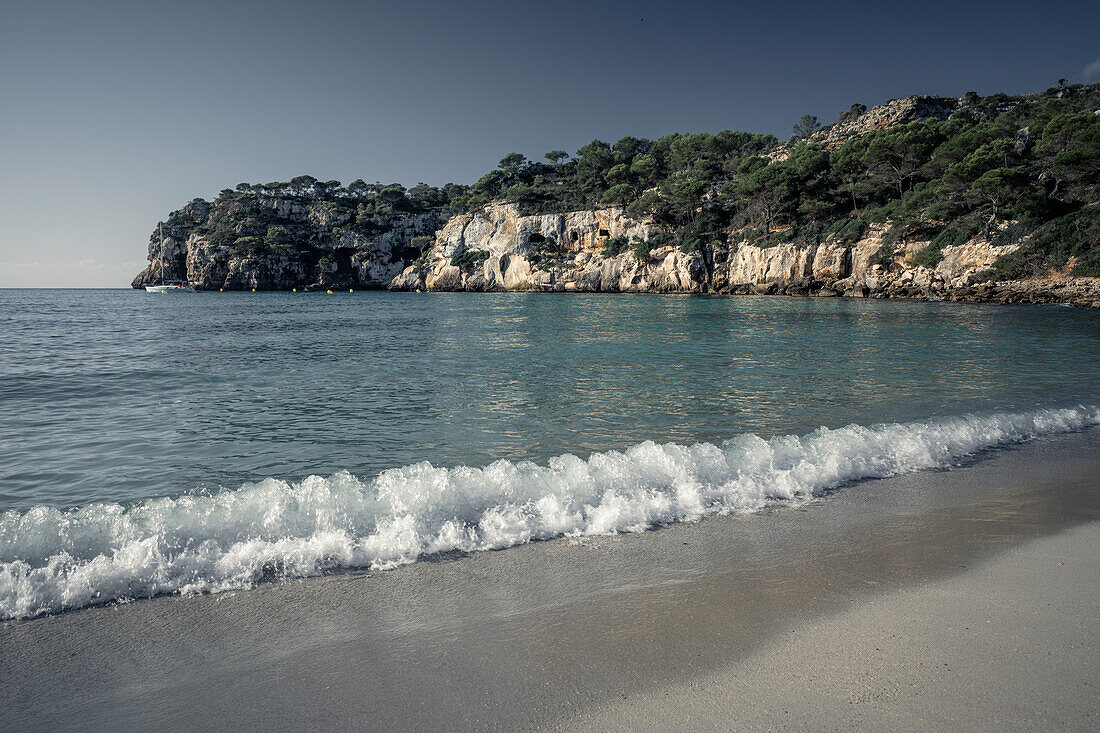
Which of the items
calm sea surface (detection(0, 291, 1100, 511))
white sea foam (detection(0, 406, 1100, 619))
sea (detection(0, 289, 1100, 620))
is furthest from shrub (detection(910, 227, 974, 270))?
white sea foam (detection(0, 406, 1100, 619))

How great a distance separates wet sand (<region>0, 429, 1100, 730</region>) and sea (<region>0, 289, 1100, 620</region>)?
1.32 ft

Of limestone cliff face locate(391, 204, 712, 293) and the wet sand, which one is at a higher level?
limestone cliff face locate(391, 204, 712, 293)

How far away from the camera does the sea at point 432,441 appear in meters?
3.79

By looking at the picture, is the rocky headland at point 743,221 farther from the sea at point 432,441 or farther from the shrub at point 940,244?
the sea at point 432,441

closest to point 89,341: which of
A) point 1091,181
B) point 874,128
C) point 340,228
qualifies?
point 1091,181

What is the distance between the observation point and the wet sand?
91.4 inches

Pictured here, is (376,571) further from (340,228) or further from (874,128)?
(340,228)

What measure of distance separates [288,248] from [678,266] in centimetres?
7054

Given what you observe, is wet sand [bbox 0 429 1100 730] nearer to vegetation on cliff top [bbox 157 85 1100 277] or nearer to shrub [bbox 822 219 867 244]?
vegetation on cliff top [bbox 157 85 1100 277]

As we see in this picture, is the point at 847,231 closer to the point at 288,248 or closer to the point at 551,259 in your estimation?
the point at 551,259

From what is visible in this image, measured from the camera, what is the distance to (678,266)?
195 feet

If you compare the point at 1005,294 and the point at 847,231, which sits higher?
the point at 847,231

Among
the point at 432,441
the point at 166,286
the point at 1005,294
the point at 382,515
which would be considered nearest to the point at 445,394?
the point at 432,441

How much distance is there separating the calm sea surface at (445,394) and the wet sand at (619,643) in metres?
2.44
